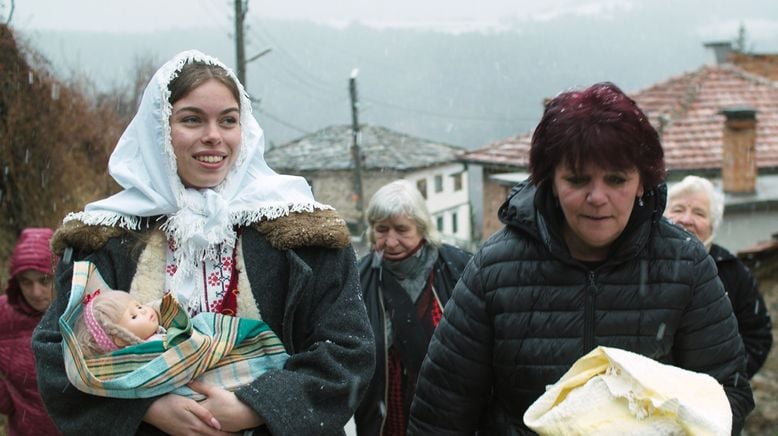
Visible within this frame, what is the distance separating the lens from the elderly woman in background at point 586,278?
2.47 metres

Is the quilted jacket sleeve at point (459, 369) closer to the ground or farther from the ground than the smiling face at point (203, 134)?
closer to the ground

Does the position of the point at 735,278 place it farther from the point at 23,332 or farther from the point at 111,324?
the point at 23,332

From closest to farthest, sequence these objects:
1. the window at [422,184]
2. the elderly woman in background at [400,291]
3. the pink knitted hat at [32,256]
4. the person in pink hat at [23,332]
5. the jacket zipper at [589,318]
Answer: the jacket zipper at [589,318]
the person in pink hat at [23,332]
the pink knitted hat at [32,256]
the elderly woman in background at [400,291]
the window at [422,184]

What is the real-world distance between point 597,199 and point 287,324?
970mm

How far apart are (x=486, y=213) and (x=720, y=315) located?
19.8 metres

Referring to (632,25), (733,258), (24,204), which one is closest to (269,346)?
(733,258)

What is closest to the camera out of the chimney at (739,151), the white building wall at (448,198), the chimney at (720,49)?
the chimney at (739,151)

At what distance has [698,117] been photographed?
17984 mm

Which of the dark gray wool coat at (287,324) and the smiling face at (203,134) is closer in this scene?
the dark gray wool coat at (287,324)

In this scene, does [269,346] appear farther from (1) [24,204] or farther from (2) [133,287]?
(1) [24,204]

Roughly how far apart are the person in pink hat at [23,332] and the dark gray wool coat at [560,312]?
2.23 meters

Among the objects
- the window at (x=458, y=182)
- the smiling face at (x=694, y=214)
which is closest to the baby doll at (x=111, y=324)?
the smiling face at (x=694, y=214)

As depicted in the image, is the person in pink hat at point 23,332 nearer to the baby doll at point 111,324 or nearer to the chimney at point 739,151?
the baby doll at point 111,324

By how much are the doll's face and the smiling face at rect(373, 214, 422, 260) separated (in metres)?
2.27
